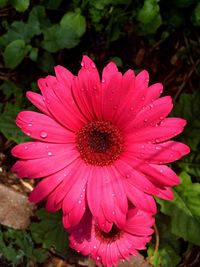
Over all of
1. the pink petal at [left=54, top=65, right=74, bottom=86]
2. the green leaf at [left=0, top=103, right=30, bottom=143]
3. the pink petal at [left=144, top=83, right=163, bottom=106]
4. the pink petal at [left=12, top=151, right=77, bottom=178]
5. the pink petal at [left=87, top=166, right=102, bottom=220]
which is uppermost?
the pink petal at [left=144, top=83, right=163, bottom=106]

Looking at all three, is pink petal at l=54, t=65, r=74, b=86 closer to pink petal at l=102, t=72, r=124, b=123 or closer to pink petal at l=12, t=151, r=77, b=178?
pink petal at l=102, t=72, r=124, b=123

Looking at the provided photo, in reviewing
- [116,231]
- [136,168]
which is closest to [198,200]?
[116,231]

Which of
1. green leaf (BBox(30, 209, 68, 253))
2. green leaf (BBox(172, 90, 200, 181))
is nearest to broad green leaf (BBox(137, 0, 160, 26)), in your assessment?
green leaf (BBox(172, 90, 200, 181))

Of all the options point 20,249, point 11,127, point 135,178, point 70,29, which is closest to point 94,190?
point 135,178

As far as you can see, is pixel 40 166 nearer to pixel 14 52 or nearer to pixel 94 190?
pixel 94 190

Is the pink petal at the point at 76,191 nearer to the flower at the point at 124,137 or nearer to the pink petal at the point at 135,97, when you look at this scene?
the flower at the point at 124,137

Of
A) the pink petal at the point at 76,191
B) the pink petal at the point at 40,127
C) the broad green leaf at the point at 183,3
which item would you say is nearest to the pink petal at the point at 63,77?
the pink petal at the point at 40,127
